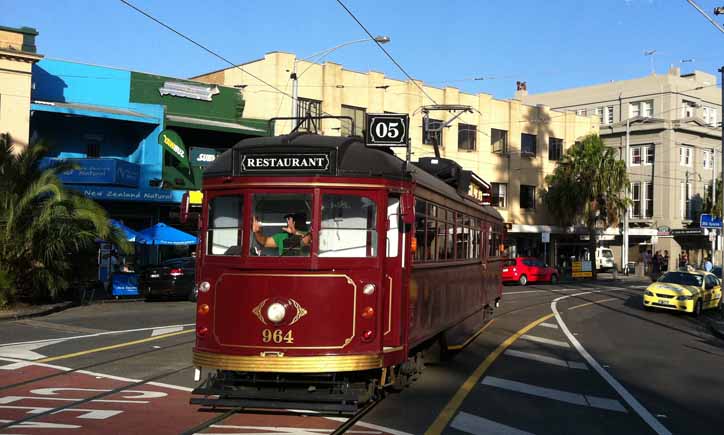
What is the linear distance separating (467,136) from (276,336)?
126ft

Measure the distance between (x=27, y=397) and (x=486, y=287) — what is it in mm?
9886

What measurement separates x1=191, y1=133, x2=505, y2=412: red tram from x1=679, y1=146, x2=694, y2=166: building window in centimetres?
5246

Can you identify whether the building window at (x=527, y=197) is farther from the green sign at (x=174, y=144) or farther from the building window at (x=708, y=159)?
the green sign at (x=174, y=144)

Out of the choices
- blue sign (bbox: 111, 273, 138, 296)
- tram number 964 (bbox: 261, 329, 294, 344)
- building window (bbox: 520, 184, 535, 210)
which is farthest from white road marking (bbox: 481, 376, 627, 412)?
building window (bbox: 520, 184, 535, 210)

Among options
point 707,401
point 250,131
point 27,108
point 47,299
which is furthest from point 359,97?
point 707,401

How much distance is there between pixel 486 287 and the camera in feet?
53.2

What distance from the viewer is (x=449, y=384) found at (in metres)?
10.4

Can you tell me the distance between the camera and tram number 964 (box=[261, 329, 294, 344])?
→ 7.68m

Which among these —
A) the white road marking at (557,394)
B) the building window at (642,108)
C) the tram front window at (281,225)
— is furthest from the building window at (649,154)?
the tram front window at (281,225)

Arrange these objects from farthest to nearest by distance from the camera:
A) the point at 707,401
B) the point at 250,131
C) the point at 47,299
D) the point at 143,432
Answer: the point at 250,131
the point at 47,299
the point at 707,401
the point at 143,432

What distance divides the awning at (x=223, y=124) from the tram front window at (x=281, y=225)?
897 inches

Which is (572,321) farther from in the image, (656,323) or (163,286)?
Answer: (163,286)

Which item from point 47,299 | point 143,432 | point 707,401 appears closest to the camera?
point 143,432

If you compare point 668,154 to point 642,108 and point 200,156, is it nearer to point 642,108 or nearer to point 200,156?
point 642,108
